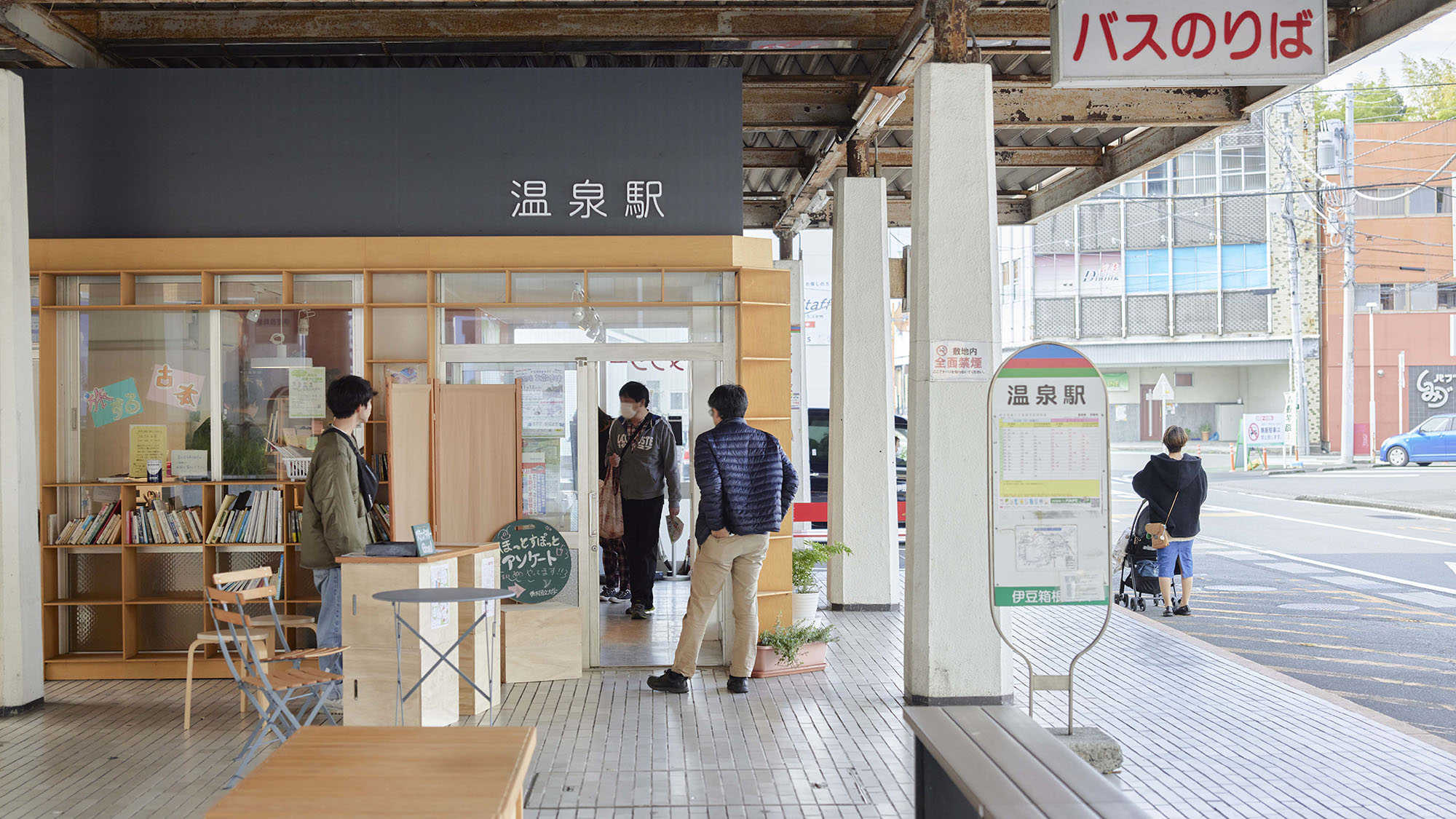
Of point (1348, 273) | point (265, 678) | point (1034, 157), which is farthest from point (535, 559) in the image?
point (1348, 273)

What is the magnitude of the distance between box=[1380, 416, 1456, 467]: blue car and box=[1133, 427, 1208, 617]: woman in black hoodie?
754 inches

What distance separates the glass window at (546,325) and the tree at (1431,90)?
37136 millimetres

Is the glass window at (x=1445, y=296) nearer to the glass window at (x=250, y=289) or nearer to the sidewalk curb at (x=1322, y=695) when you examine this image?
the sidewalk curb at (x=1322, y=695)

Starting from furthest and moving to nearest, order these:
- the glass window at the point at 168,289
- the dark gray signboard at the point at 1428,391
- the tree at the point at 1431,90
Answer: the tree at the point at 1431,90
the dark gray signboard at the point at 1428,391
the glass window at the point at 168,289

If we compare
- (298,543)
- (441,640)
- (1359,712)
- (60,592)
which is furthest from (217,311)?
(1359,712)

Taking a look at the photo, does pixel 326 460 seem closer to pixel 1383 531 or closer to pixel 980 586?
pixel 980 586

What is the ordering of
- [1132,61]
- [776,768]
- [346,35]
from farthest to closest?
[346,35], [1132,61], [776,768]

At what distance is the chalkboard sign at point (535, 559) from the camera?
21.6 feet

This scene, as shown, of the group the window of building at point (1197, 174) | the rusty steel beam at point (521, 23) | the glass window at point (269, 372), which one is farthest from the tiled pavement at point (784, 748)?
the window of building at point (1197, 174)

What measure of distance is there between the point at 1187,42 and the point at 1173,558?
467 centimetres

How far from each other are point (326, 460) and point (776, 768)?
2.76 m

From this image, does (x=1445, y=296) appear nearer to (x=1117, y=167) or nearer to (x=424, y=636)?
(x=1117, y=167)

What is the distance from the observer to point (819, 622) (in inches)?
326

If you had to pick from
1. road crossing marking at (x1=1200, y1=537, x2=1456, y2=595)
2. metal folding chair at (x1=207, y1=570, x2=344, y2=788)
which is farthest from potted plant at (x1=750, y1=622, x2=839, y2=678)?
road crossing marking at (x1=1200, y1=537, x2=1456, y2=595)
